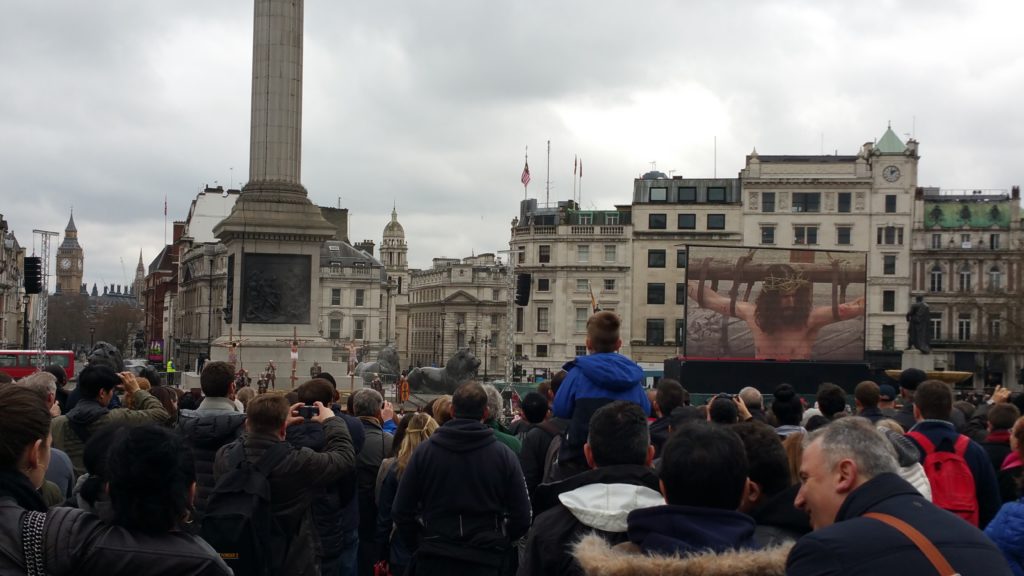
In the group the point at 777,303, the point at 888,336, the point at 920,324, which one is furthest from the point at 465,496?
the point at 888,336

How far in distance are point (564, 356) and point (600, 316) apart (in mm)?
69462

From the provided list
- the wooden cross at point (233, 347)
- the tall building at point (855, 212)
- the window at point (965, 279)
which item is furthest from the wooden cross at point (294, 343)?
the window at point (965, 279)

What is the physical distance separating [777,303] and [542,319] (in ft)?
105

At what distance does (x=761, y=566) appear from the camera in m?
4.20

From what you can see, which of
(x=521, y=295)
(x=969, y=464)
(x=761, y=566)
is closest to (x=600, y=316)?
(x=969, y=464)

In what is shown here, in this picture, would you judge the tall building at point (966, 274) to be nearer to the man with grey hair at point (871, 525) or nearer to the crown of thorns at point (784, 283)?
the crown of thorns at point (784, 283)

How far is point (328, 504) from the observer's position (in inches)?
344

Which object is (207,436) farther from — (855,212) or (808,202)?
(855,212)

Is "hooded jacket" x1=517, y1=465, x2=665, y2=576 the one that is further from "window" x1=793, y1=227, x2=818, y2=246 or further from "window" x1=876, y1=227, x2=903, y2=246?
"window" x1=876, y1=227, x2=903, y2=246

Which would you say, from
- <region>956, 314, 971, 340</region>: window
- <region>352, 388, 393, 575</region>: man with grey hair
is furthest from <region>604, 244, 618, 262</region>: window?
<region>352, 388, 393, 575</region>: man with grey hair

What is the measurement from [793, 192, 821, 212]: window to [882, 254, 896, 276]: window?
19.0 ft

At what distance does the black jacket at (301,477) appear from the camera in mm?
7520

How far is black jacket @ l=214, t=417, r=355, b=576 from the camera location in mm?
7520

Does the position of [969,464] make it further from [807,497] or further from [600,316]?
[807,497]
